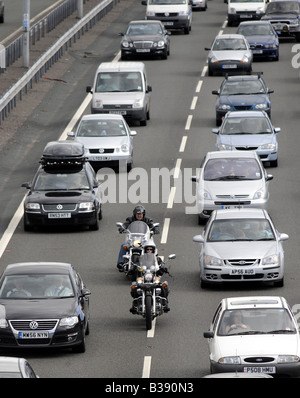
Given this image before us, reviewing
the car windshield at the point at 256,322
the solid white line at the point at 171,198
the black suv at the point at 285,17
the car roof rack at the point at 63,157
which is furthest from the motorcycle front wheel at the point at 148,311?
the black suv at the point at 285,17

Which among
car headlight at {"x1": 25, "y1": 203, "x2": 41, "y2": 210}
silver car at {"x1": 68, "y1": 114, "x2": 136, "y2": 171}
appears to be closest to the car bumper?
car headlight at {"x1": 25, "y1": 203, "x2": 41, "y2": 210}

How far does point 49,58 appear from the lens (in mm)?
52781

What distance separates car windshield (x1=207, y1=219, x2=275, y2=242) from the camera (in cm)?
2858

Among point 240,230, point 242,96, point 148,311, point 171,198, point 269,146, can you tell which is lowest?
point 242,96

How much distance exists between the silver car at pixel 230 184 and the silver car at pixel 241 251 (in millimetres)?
4189

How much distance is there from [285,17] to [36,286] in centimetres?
4095

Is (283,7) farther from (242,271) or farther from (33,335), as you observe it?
(33,335)

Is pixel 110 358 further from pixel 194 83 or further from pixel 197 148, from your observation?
pixel 194 83

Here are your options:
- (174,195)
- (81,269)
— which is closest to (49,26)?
(174,195)

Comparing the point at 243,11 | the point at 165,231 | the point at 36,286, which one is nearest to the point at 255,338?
the point at 36,286

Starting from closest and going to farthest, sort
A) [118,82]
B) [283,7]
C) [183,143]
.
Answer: [183,143] < [118,82] < [283,7]

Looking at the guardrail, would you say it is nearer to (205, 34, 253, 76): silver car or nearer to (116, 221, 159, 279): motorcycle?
(205, 34, 253, 76): silver car

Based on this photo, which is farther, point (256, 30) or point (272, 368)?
point (256, 30)
